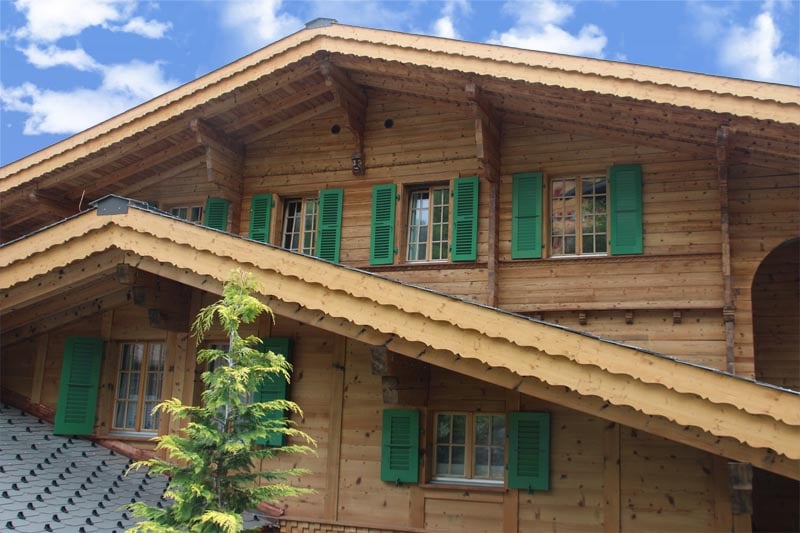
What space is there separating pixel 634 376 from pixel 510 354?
1.25 metres

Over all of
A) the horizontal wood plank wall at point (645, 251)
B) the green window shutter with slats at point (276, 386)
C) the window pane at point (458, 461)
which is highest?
the horizontal wood plank wall at point (645, 251)

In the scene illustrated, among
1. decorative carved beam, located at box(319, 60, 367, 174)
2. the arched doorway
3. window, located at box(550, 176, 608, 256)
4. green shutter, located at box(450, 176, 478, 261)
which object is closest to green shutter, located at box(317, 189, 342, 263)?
decorative carved beam, located at box(319, 60, 367, 174)

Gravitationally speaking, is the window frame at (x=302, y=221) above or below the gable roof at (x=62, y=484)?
above

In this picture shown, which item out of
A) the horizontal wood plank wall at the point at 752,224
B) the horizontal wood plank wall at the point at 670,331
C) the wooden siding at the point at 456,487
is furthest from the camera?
the horizontal wood plank wall at the point at 670,331

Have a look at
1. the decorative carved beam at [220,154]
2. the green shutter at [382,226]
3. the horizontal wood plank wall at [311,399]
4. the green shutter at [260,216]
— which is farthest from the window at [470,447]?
the decorative carved beam at [220,154]

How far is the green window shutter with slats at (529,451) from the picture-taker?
970cm

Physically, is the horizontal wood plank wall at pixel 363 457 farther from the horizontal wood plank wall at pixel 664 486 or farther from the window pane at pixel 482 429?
the horizontal wood plank wall at pixel 664 486

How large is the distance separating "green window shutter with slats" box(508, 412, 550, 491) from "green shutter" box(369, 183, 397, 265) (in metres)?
3.08

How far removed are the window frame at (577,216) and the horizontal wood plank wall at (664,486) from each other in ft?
8.25

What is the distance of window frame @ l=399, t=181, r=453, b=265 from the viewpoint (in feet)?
37.3

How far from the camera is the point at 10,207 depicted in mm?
13562

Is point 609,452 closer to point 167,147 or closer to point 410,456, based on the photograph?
point 410,456

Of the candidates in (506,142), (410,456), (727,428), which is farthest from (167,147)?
(727,428)

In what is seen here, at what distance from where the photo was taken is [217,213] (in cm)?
1256
